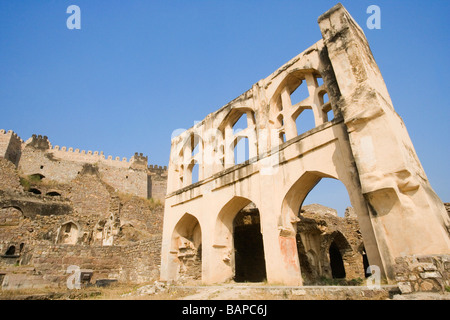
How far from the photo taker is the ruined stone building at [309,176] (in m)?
5.05

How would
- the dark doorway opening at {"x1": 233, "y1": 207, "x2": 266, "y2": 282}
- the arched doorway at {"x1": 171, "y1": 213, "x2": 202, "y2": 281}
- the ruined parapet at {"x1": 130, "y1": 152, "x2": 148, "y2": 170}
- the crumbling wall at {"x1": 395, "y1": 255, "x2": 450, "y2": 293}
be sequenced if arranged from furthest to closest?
1. the ruined parapet at {"x1": 130, "y1": 152, "x2": 148, "y2": 170}
2. the dark doorway opening at {"x1": 233, "y1": 207, "x2": 266, "y2": 282}
3. the arched doorway at {"x1": 171, "y1": 213, "x2": 202, "y2": 281}
4. the crumbling wall at {"x1": 395, "y1": 255, "x2": 450, "y2": 293}

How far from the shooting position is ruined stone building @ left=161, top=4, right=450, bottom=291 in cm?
505

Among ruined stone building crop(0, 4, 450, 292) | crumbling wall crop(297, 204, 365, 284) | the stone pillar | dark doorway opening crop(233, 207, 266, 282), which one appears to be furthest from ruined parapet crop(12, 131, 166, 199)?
the stone pillar

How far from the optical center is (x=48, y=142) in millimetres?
35188

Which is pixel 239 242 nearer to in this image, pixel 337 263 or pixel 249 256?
pixel 249 256

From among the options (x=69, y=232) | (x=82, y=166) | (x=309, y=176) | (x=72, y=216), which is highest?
(x=82, y=166)

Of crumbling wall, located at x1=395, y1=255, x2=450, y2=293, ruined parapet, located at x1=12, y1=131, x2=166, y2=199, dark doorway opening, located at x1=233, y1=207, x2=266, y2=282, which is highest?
ruined parapet, located at x1=12, y1=131, x2=166, y2=199

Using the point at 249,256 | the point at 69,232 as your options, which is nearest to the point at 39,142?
the point at 69,232

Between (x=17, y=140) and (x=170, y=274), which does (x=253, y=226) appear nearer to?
(x=170, y=274)

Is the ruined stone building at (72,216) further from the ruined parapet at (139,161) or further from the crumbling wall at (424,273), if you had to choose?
the crumbling wall at (424,273)

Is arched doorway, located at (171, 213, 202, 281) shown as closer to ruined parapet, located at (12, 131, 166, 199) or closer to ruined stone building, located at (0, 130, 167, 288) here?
ruined stone building, located at (0, 130, 167, 288)

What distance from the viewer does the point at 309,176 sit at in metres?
7.36

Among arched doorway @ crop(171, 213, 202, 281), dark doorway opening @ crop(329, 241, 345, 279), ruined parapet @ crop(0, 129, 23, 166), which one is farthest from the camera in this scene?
ruined parapet @ crop(0, 129, 23, 166)
